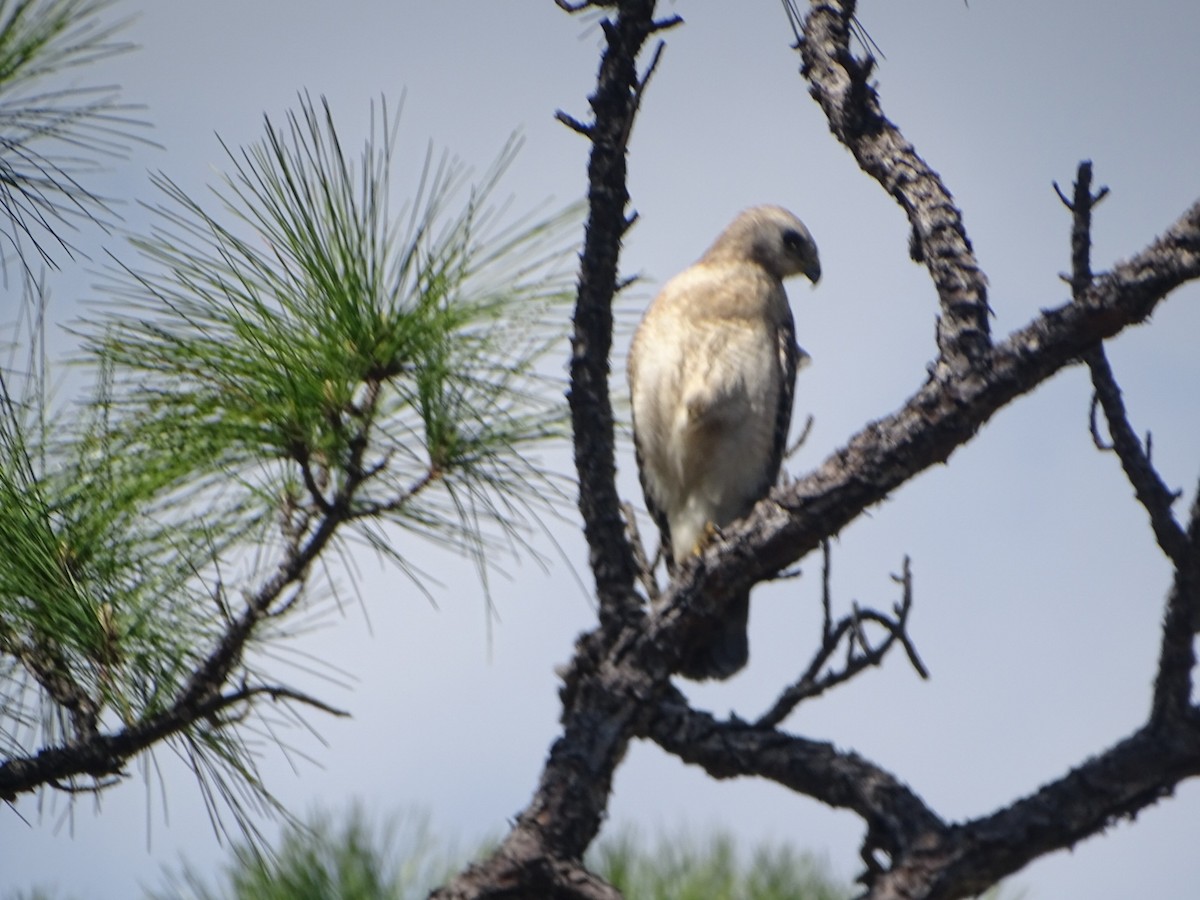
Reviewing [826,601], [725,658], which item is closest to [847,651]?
[826,601]

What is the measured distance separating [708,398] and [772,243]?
2.65ft

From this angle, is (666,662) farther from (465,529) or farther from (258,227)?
(258,227)

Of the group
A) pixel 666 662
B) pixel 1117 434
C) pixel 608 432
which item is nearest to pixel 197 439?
pixel 608 432

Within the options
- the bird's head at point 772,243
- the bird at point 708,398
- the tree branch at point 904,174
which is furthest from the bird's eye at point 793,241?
the tree branch at point 904,174

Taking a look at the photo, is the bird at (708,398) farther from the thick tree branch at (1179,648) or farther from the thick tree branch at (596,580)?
the thick tree branch at (1179,648)

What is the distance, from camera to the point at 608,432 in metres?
2.30

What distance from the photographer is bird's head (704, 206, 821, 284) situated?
4.30 metres

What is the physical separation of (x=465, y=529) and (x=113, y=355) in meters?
0.69

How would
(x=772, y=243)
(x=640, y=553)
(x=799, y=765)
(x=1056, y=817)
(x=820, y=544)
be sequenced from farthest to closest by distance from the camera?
1. (x=772, y=243)
2. (x=640, y=553)
3. (x=820, y=544)
4. (x=799, y=765)
5. (x=1056, y=817)

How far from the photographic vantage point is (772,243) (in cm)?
433

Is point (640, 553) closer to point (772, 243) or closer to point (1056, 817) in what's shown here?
point (1056, 817)

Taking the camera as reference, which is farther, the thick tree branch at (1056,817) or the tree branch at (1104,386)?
the tree branch at (1104,386)

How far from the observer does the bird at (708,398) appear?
12.4 feet

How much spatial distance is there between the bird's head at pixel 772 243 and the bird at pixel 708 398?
0.22 meters
